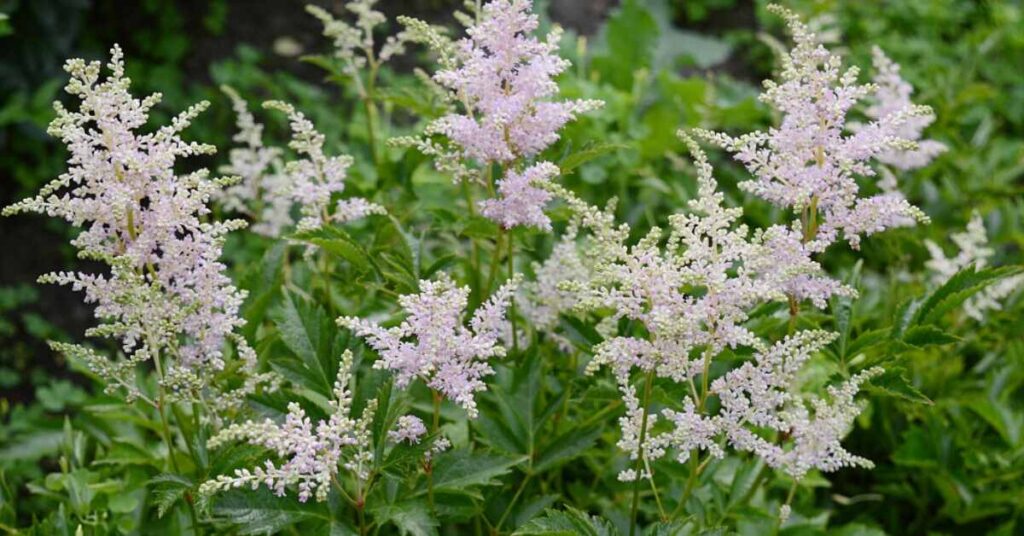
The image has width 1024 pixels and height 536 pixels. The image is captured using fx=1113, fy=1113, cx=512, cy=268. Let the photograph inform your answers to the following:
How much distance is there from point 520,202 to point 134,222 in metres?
0.71

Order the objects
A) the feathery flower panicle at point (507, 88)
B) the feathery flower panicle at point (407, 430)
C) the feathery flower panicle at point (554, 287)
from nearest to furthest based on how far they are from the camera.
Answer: the feathery flower panicle at point (407, 430), the feathery flower panicle at point (507, 88), the feathery flower panicle at point (554, 287)

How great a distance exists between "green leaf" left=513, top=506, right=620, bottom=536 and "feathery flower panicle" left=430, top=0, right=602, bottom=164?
0.68 m

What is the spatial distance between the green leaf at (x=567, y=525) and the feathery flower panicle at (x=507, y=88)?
676mm

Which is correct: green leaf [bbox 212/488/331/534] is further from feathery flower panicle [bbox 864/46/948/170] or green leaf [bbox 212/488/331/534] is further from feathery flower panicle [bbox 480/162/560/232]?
feathery flower panicle [bbox 864/46/948/170]

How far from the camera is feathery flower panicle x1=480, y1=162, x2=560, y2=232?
7.05 ft

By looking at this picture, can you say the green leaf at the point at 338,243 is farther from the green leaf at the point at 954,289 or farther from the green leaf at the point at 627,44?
the green leaf at the point at 627,44

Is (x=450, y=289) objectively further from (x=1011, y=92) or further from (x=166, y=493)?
(x=1011, y=92)

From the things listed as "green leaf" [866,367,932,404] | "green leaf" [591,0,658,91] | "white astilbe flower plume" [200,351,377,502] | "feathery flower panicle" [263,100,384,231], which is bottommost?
"white astilbe flower plume" [200,351,377,502]

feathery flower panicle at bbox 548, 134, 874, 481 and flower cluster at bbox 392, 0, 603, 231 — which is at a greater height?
flower cluster at bbox 392, 0, 603, 231

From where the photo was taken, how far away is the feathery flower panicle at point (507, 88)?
6.97 feet

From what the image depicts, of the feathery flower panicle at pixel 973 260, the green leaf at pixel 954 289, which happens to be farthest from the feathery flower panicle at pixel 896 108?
the green leaf at pixel 954 289

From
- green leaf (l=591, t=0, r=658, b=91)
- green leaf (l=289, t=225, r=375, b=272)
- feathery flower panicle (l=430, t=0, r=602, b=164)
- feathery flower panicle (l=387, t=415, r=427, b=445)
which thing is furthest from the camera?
green leaf (l=591, t=0, r=658, b=91)

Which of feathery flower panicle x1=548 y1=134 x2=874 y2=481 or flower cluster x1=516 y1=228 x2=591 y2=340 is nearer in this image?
feathery flower panicle x1=548 y1=134 x2=874 y2=481

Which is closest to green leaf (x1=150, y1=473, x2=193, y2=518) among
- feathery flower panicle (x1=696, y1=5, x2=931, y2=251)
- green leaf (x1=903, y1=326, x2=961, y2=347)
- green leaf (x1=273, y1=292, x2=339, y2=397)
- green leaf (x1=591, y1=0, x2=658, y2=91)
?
green leaf (x1=273, y1=292, x2=339, y2=397)
